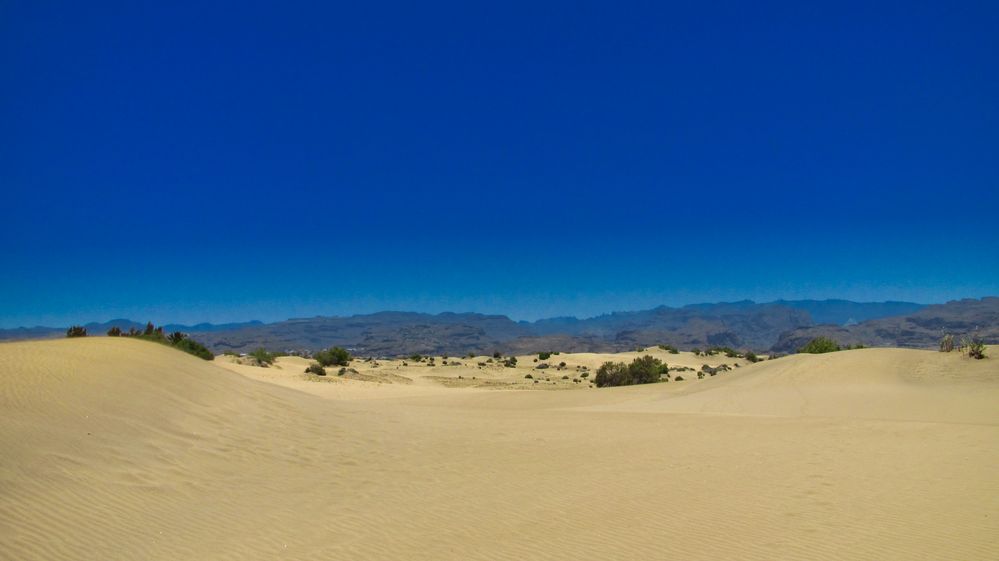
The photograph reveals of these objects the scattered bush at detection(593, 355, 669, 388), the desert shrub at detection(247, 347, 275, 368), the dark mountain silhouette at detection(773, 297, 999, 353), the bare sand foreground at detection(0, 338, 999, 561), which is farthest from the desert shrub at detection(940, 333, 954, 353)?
the dark mountain silhouette at detection(773, 297, 999, 353)

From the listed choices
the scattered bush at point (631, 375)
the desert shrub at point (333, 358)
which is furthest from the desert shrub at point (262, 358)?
the scattered bush at point (631, 375)

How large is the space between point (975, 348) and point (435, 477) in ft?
81.1

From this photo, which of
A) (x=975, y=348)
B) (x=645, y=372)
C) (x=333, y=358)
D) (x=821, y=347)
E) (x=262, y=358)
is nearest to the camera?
(x=975, y=348)

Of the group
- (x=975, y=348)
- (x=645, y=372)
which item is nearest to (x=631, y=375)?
(x=645, y=372)

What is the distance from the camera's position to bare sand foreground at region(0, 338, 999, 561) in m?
7.17

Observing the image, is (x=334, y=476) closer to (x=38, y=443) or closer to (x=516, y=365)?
(x=38, y=443)

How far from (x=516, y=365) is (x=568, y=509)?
144 feet

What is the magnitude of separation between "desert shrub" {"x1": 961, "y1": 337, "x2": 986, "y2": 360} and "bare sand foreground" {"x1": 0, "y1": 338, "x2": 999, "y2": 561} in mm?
8591

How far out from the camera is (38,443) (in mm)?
8875

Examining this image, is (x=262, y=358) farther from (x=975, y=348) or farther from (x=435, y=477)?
(x=975, y=348)

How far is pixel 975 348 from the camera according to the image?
84.2 ft

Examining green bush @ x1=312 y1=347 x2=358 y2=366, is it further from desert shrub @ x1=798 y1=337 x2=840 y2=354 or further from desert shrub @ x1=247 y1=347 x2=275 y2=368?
desert shrub @ x1=798 y1=337 x2=840 y2=354

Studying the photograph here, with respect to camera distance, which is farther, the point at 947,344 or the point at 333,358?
the point at 333,358

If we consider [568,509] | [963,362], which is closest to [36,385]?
[568,509]
